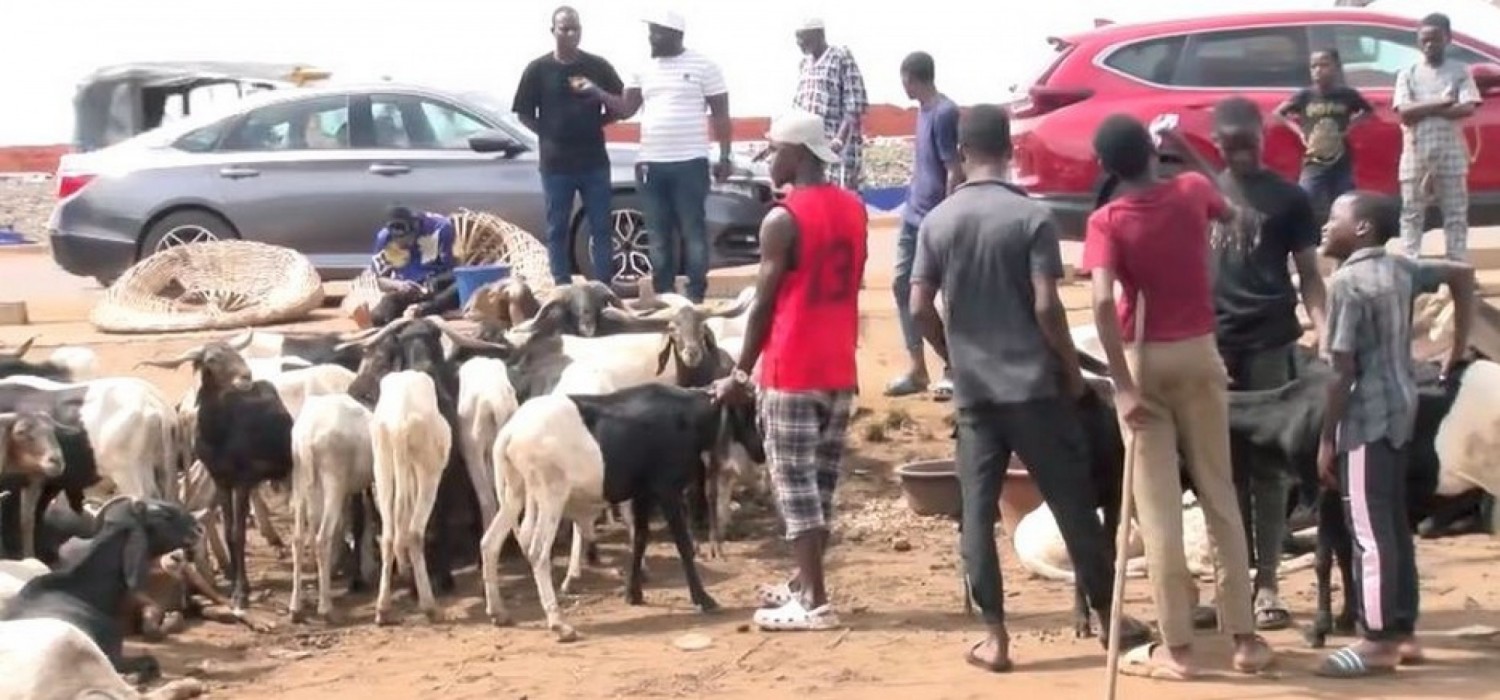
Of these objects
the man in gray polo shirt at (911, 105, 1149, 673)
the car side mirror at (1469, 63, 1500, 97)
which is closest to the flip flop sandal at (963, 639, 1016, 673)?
the man in gray polo shirt at (911, 105, 1149, 673)

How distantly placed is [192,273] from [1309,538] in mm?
8652

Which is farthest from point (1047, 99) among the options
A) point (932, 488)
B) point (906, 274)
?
point (932, 488)

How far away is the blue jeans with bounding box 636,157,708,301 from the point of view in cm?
1521

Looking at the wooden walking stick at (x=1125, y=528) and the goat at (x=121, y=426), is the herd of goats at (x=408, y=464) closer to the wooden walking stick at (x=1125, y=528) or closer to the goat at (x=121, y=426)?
the goat at (x=121, y=426)

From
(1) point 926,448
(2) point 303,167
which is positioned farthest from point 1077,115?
(2) point 303,167

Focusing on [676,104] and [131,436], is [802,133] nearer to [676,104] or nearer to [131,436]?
[131,436]

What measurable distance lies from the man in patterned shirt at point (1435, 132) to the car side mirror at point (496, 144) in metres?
5.95

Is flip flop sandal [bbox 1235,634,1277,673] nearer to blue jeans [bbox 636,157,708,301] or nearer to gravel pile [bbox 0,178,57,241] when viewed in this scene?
blue jeans [bbox 636,157,708,301]

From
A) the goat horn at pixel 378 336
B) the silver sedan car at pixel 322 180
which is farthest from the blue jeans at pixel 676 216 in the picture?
the goat horn at pixel 378 336

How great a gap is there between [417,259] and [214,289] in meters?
2.64

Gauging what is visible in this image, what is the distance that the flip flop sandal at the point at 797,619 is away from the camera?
10008 millimetres

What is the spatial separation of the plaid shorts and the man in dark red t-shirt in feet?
4.95

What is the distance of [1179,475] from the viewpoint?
8.86 meters

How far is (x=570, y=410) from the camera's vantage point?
10.6 metres
